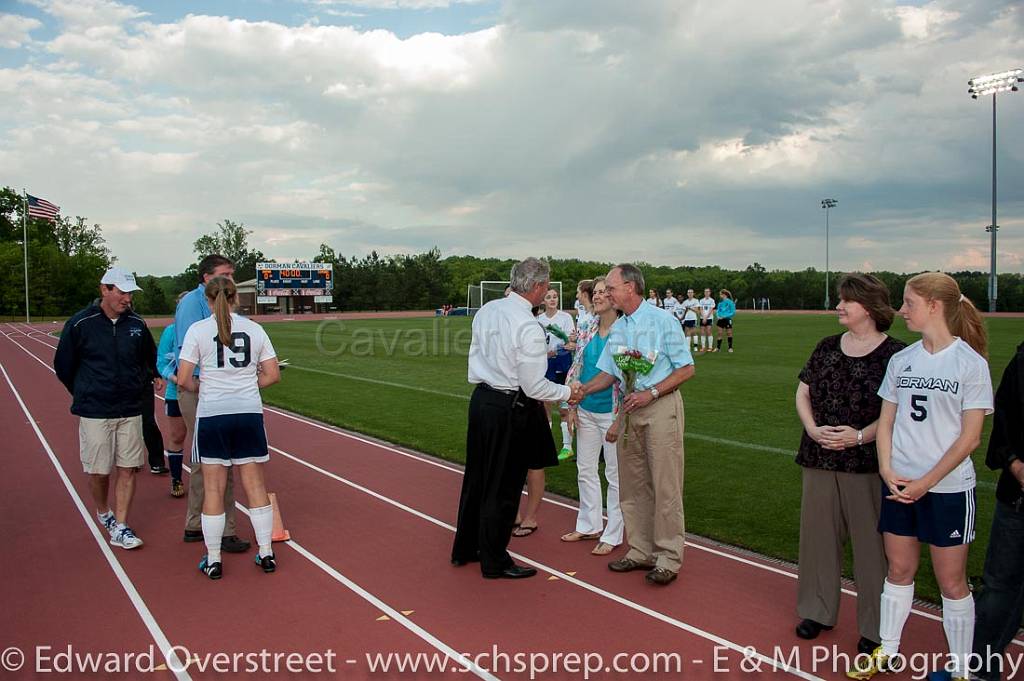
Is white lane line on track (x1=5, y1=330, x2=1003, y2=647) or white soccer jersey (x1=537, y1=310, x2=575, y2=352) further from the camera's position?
white soccer jersey (x1=537, y1=310, x2=575, y2=352)

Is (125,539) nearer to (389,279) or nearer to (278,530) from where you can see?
(278,530)

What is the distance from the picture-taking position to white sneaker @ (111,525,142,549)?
231 inches

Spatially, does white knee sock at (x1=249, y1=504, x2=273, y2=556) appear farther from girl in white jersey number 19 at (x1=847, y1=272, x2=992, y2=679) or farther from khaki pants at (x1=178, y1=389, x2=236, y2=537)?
girl in white jersey number 19 at (x1=847, y1=272, x2=992, y2=679)

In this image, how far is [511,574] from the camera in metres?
5.27

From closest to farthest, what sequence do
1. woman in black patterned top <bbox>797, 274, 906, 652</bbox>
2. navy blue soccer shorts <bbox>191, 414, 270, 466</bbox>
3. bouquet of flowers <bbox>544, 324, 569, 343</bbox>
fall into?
woman in black patterned top <bbox>797, 274, 906, 652</bbox> < navy blue soccer shorts <bbox>191, 414, 270, 466</bbox> < bouquet of flowers <bbox>544, 324, 569, 343</bbox>

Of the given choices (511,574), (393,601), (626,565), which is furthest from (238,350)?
(626,565)

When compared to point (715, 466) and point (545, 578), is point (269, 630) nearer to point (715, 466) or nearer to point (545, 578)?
point (545, 578)

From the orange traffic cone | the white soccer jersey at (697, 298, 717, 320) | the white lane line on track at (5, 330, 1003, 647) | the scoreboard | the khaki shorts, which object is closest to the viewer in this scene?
the white lane line on track at (5, 330, 1003, 647)

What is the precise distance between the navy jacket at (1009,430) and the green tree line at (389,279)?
58.1m

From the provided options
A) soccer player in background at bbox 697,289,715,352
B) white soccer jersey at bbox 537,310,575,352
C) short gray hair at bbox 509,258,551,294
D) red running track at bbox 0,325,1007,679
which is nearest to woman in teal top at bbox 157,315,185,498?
red running track at bbox 0,325,1007,679

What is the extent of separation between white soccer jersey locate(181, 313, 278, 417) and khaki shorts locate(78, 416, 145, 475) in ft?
4.00

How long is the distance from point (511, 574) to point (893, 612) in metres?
2.47

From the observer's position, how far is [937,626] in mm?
4383

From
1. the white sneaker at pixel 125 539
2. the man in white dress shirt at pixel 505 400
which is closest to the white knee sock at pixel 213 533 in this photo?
the white sneaker at pixel 125 539
